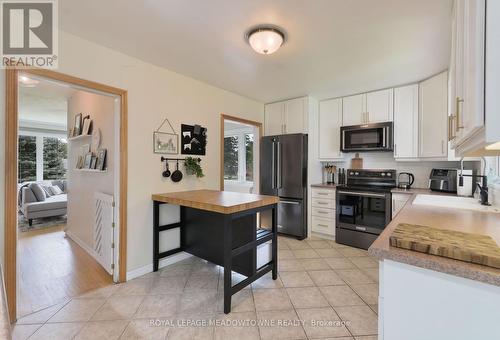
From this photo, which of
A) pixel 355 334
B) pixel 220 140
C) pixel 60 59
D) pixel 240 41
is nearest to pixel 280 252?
pixel 355 334

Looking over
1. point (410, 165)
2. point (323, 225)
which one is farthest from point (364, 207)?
point (410, 165)

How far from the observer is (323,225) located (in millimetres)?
3707

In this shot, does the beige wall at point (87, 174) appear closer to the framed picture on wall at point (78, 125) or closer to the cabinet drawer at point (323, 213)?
the framed picture on wall at point (78, 125)

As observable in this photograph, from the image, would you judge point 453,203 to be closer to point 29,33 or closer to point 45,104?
point 29,33

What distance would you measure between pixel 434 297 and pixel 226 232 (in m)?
1.37

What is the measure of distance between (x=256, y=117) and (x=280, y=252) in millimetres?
2392

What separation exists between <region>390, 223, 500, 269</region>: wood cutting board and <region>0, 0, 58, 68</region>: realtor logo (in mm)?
2722

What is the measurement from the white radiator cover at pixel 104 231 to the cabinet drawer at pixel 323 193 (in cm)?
296

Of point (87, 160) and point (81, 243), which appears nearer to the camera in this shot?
point (87, 160)

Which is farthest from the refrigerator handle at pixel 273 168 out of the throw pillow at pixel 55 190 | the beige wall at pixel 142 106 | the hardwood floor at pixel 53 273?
the throw pillow at pixel 55 190

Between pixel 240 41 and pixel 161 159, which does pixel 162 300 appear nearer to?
pixel 161 159

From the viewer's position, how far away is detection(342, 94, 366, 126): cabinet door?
355cm

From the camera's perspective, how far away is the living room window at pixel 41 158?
6.19 metres

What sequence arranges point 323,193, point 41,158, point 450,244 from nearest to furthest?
point 450,244, point 323,193, point 41,158
